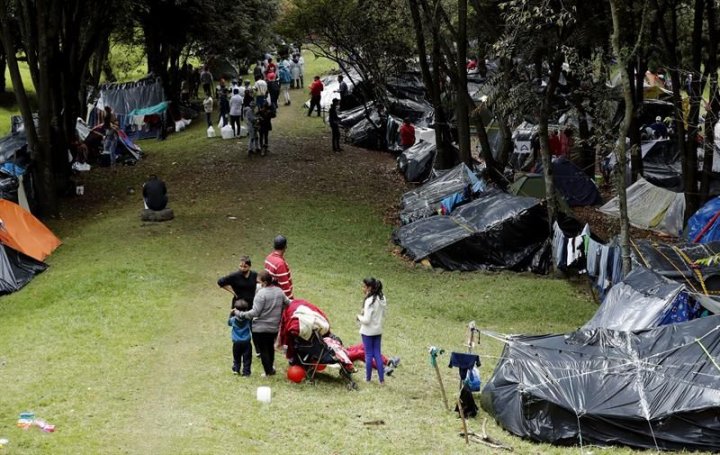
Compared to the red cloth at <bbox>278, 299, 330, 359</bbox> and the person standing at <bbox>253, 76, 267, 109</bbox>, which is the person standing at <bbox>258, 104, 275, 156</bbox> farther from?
the red cloth at <bbox>278, 299, 330, 359</bbox>

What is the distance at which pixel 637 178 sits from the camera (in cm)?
2473

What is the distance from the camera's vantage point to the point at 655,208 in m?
22.8

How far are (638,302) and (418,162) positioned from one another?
14.7 metres

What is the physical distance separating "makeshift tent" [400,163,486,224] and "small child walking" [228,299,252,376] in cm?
1071

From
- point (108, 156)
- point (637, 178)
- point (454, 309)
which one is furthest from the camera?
point (108, 156)

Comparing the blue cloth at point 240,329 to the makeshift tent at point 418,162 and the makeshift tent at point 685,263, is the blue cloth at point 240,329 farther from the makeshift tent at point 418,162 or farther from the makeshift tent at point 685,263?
the makeshift tent at point 418,162

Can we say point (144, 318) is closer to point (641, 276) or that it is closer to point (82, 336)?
point (82, 336)

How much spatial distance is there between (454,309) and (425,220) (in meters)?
4.59

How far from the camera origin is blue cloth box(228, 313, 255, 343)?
10.9 m

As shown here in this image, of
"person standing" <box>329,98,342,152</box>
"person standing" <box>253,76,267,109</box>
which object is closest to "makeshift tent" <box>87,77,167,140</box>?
"person standing" <box>253,76,267,109</box>

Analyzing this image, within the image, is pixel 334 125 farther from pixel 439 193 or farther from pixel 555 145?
pixel 439 193

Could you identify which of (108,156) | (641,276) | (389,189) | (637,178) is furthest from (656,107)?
(641,276)

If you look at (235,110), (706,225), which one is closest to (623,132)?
(706,225)

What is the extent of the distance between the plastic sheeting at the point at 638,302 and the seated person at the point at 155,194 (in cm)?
1078
